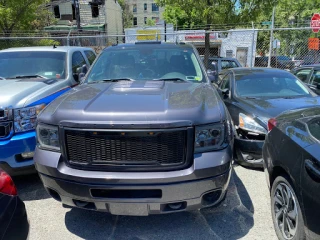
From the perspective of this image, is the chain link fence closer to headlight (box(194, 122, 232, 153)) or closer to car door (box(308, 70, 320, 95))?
car door (box(308, 70, 320, 95))

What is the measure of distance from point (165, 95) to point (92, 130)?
2.99 feet

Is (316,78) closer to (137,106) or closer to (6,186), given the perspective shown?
(137,106)

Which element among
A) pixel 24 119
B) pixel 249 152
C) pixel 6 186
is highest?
pixel 24 119

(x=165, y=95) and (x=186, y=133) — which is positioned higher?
(x=165, y=95)

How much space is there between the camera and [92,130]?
253cm

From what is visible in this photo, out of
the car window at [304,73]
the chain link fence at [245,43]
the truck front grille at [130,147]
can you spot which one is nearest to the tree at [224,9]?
the car window at [304,73]

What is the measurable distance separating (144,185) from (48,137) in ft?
3.50

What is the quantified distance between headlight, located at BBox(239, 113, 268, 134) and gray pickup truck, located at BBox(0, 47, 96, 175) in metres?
2.70

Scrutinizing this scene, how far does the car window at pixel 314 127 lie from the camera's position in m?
2.41

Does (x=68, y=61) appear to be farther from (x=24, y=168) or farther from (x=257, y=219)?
(x=257, y=219)

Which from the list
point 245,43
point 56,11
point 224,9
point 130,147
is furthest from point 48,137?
point 56,11

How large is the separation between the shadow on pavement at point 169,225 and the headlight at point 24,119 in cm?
120

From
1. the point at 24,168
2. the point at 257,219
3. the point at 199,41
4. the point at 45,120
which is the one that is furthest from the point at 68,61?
the point at 199,41

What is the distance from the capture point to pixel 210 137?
2.63 meters
